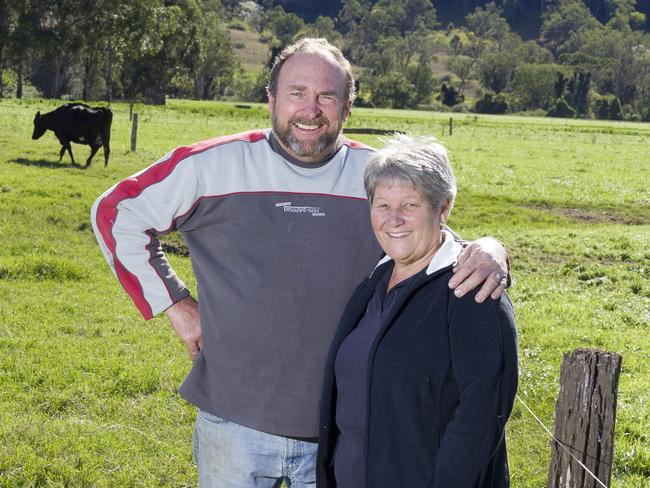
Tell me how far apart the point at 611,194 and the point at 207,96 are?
319ft

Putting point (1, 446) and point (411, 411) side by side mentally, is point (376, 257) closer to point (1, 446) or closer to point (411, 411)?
point (411, 411)

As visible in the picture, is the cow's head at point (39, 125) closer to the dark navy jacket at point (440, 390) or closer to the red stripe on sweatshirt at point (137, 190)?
the red stripe on sweatshirt at point (137, 190)

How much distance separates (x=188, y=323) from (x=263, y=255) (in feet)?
1.68

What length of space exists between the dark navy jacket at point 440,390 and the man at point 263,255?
0.60 metres

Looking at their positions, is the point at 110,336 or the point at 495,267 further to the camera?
the point at 110,336

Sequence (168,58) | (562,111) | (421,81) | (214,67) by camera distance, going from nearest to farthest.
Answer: (168,58)
(214,67)
(562,111)
(421,81)

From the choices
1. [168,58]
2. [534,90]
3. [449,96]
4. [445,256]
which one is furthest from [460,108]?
[445,256]

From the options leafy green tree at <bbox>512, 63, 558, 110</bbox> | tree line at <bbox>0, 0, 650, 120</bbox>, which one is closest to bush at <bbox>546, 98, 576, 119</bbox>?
tree line at <bbox>0, 0, 650, 120</bbox>

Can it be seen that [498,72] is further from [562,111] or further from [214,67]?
[214,67]

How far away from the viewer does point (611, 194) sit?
2302cm

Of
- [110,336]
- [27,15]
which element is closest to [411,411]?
[110,336]

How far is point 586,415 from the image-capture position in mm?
3432

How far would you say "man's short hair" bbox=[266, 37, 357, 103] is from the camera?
361 centimetres

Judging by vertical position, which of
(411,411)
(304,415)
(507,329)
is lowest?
(304,415)
